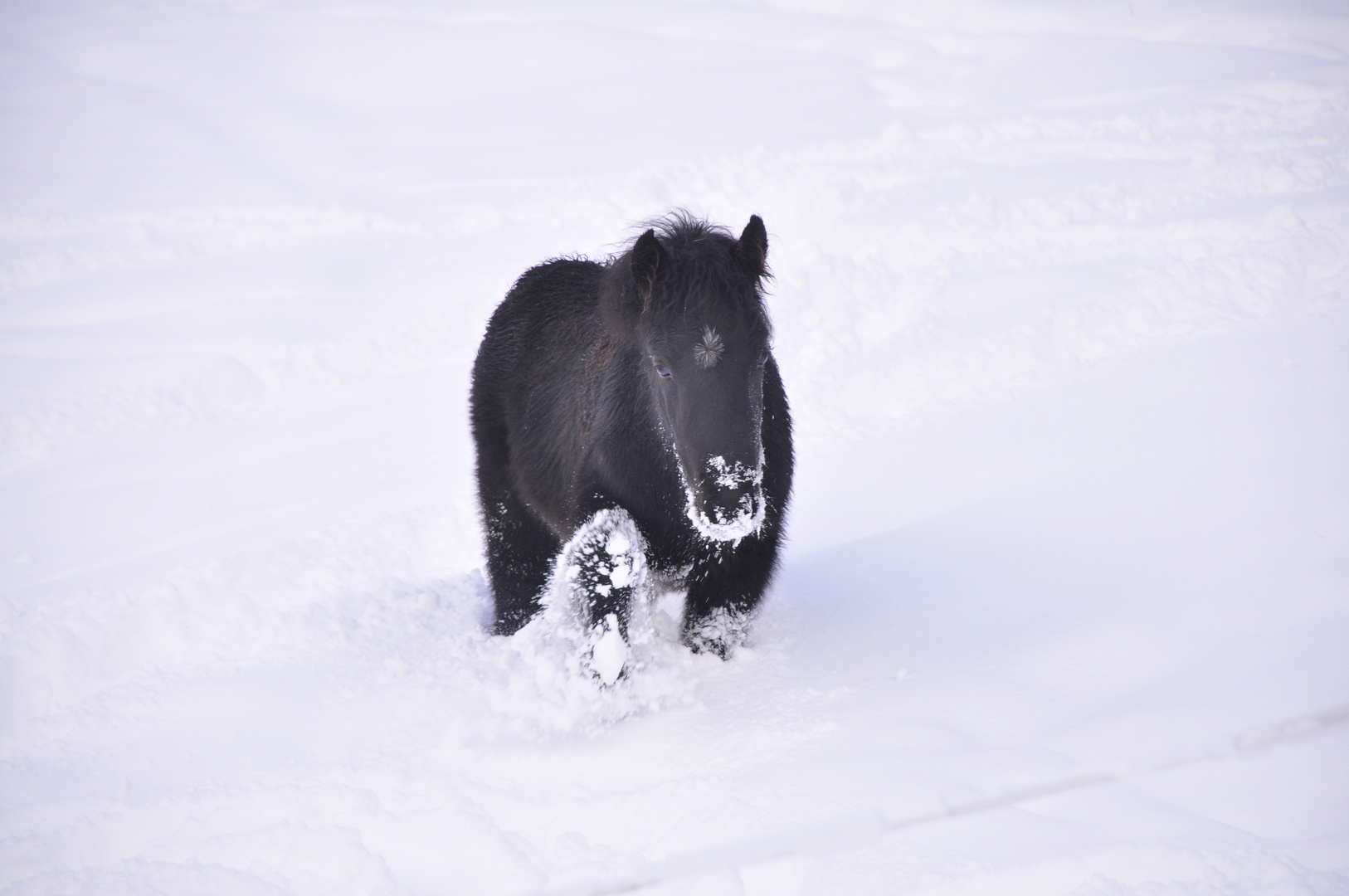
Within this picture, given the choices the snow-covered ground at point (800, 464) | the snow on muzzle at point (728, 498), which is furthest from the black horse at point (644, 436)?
the snow-covered ground at point (800, 464)

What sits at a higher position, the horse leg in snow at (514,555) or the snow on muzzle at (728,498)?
the snow on muzzle at (728,498)

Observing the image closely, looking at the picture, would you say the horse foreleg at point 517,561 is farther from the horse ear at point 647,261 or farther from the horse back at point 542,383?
the horse ear at point 647,261

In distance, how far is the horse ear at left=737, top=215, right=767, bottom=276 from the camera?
3.33m

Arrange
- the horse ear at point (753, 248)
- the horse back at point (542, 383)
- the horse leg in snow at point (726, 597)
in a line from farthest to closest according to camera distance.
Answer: the horse back at point (542, 383)
the horse leg in snow at point (726, 597)
the horse ear at point (753, 248)

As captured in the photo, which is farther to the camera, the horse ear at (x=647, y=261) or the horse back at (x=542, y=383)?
the horse back at (x=542, y=383)

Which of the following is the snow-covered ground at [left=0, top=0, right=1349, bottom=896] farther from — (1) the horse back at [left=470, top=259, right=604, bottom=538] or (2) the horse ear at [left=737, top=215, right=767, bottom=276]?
(2) the horse ear at [left=737, top=215, right=767, bottom=276]

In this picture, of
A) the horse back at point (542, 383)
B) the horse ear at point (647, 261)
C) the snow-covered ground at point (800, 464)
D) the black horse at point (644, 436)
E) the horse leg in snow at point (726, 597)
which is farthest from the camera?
the horse back at point (542, 383)

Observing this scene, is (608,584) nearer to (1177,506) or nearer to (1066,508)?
(1066,508)

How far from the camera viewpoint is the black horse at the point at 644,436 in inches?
121

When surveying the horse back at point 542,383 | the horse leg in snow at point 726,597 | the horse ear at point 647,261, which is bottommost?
the horse leg in snow at point 726,597

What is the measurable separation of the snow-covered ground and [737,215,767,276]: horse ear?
1.63m

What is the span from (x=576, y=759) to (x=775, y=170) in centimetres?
876

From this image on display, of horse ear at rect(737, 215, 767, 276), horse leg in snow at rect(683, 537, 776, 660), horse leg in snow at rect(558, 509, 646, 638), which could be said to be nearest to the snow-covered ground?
horse leg in snow at rect(683, 537, 776, 660)

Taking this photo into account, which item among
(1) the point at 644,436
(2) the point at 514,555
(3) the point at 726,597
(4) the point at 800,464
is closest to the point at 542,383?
(2) the point at 514,555
